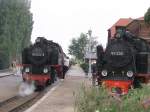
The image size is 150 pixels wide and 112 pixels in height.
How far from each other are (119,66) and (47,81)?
9895 mm

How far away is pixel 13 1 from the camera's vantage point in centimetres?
5672

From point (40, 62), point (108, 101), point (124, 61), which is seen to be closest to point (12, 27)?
point (40, 62)

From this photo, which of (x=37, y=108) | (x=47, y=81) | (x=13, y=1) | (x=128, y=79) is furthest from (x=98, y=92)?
(x=13, y=1)

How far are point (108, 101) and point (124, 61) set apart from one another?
14390mm

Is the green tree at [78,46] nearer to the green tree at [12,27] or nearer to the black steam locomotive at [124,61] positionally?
the green tree at [12,27]

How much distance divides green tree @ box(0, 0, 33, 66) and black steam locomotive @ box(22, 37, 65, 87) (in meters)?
23.5

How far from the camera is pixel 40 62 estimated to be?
108 ft

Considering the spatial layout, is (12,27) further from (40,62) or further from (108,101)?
(108,101)

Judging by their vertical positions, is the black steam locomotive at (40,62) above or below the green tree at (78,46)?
below

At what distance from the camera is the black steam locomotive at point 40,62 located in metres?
32.2

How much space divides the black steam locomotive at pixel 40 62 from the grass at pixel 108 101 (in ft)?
66.8

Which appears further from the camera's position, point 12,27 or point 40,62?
point 12,27

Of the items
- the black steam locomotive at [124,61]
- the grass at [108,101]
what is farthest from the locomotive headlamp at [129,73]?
the grass at [108,101]

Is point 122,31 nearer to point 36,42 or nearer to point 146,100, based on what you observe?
point 36,42
